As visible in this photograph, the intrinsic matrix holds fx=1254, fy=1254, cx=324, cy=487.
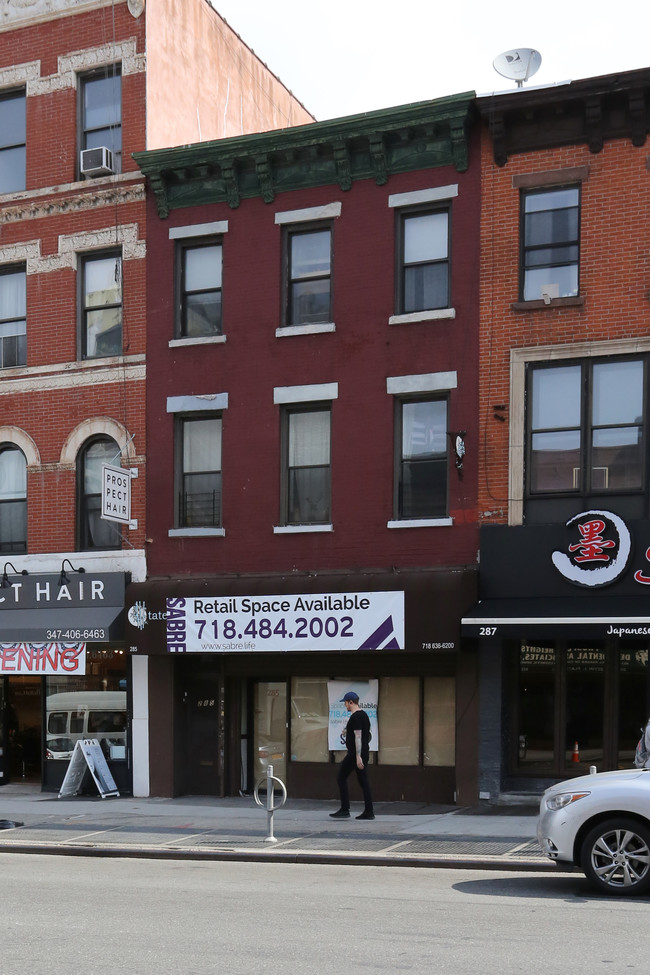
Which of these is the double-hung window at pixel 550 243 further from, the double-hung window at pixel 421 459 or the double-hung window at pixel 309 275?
the double-hung window at pixel 309 275

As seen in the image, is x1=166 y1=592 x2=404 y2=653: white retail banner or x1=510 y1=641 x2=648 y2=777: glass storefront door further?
x1=166 y1=592 x2=404 y2=653: white retail banner

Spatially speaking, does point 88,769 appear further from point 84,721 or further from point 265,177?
point 265,177

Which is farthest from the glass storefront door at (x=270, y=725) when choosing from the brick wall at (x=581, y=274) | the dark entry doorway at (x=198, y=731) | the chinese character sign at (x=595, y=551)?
the chinese character sign at (x=595, y=551)

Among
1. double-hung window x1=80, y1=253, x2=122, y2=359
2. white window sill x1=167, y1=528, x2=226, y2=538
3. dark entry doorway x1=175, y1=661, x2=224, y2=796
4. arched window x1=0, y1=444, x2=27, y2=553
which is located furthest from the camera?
arched window x1=0, y1=444, x2=27, y2=553

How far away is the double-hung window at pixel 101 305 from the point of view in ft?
73.8

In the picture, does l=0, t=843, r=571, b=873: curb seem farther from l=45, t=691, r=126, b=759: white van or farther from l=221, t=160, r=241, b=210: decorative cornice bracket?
l=221, t=160, r=241, b=210: decorative cornice bracket

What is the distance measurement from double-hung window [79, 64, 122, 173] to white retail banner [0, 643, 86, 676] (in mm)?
8638

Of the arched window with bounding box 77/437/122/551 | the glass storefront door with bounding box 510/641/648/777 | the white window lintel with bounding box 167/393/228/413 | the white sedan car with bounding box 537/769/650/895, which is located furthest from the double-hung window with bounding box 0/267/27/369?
the white sedan car with bounding box 537/769/650/895

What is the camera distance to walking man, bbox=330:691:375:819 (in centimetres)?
1770

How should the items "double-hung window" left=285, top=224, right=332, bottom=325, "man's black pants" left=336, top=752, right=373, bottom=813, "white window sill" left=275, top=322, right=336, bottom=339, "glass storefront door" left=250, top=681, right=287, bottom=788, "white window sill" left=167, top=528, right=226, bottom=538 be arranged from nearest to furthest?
"man's black pants" left=336, top=752, right=373, bottom=813, "white window sill" left=275, top=322, right=336, bottom=339, "double-hung window" left=285, top=224, right=332, bottom=325, "glass storefront door" left=250, top=681, right=287, bottom=788, "white window sill" left=167, top=528, right=226, bottom=538

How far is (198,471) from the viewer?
21.7m

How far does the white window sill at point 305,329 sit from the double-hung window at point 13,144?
21.0ft

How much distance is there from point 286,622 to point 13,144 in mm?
10778

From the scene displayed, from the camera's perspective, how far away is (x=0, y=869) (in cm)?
1394
